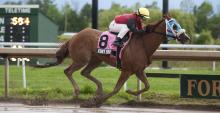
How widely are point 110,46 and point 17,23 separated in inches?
333

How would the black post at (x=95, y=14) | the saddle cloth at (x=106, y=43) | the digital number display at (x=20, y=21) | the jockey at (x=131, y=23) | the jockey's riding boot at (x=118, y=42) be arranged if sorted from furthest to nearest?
the digital number display at (x=20, y=21), the black post at (x=95, y=14), the saddle cloth at (x=106, y=43), the jockey's riding boot at (x=118, y=42), the jockey at (x=131, y=23)

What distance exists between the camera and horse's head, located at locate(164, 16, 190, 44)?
31.9 feet

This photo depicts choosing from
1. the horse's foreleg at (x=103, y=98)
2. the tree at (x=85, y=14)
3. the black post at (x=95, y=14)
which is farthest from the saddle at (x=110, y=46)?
the tree at (x=85, y=14)

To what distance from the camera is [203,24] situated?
62.8 meters

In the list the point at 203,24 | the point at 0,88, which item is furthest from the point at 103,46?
the point at 203,24

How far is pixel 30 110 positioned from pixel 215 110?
10.4ft

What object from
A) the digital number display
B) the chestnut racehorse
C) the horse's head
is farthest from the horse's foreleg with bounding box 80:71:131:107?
the digital number display

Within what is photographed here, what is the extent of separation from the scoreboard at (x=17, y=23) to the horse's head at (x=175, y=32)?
855cm

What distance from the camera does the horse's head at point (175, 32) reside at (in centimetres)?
973

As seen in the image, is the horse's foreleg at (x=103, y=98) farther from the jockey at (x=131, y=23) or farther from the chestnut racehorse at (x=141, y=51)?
the jockey at (x=131, y=23)

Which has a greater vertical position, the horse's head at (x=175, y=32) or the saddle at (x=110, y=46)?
the horse's head at (x=175, y=32)

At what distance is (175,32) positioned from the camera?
9750mm

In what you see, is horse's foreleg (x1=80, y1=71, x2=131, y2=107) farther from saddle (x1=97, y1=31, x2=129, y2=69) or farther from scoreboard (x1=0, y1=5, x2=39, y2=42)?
scoreboard (x1=0, y1=5, x2=39, y2=42)

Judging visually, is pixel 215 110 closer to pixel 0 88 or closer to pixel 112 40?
pixel 112 40
